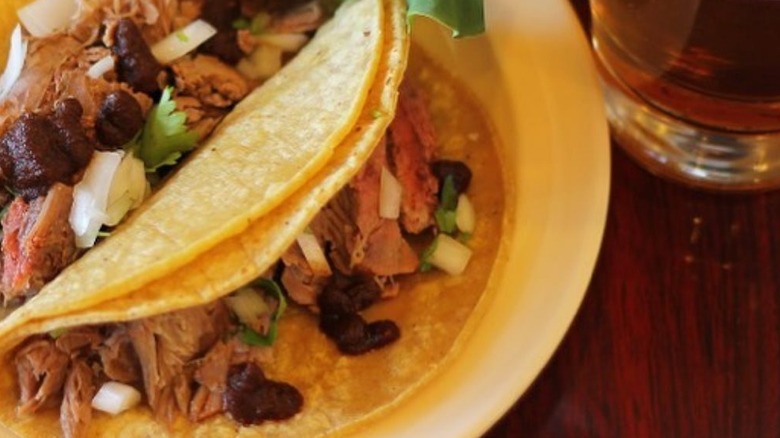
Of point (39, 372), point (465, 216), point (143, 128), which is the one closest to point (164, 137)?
point (143, 128)

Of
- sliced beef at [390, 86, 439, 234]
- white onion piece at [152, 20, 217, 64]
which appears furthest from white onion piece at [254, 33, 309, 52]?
sliced beef at [390, 86, 439, 234]

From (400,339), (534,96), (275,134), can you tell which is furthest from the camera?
(534,96)

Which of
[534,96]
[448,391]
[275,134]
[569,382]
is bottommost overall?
[569,382]

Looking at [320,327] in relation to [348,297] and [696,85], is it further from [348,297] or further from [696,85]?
[696,85]

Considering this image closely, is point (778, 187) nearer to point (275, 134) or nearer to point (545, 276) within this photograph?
point (545, 276)

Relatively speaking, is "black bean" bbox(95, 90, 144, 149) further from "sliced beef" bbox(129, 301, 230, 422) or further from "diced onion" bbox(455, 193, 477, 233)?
"diced onion" bbox(455, 193, 477, 233)

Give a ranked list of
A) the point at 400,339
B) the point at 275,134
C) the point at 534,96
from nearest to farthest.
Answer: the point at 275,134
the point at 400,339
the point at 534,96

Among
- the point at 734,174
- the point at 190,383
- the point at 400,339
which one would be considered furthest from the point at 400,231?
the point at 734,174
